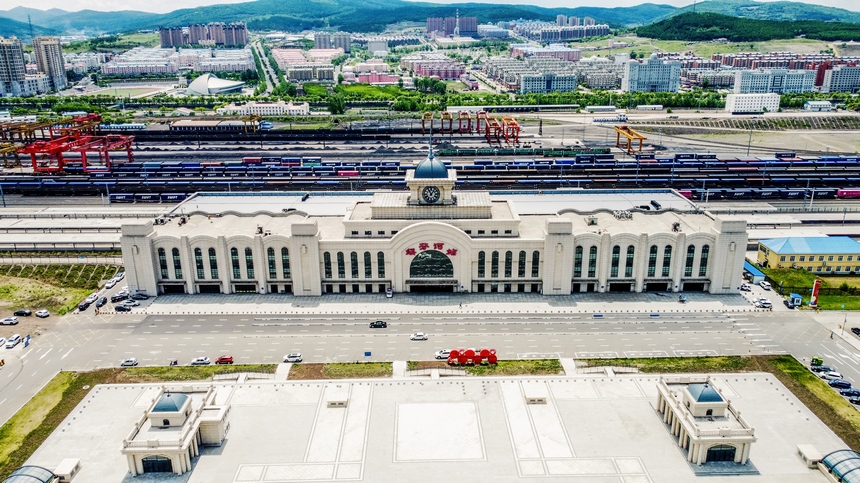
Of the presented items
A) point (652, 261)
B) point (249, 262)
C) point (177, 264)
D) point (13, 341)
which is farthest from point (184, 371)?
point (652, 261)

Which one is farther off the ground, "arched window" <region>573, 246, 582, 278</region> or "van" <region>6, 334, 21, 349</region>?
"arched window" <region>573, 246, 582, 278</region>

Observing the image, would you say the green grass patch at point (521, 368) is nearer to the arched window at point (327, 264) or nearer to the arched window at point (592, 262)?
the arched window at point (592, 262)

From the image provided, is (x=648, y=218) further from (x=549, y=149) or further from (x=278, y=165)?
(x=278, y=165)

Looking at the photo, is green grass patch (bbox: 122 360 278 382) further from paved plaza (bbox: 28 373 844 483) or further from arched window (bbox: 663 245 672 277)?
arched window (bbox: 663 245 672 277)

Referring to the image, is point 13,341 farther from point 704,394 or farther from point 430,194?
point 704,394

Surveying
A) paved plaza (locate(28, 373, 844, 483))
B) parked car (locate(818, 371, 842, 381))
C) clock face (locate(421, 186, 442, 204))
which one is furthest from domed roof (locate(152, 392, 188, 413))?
parked car (locate(818, 371, 842, 381))

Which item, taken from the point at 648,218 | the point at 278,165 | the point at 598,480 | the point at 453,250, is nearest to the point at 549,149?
the point at 278,165
